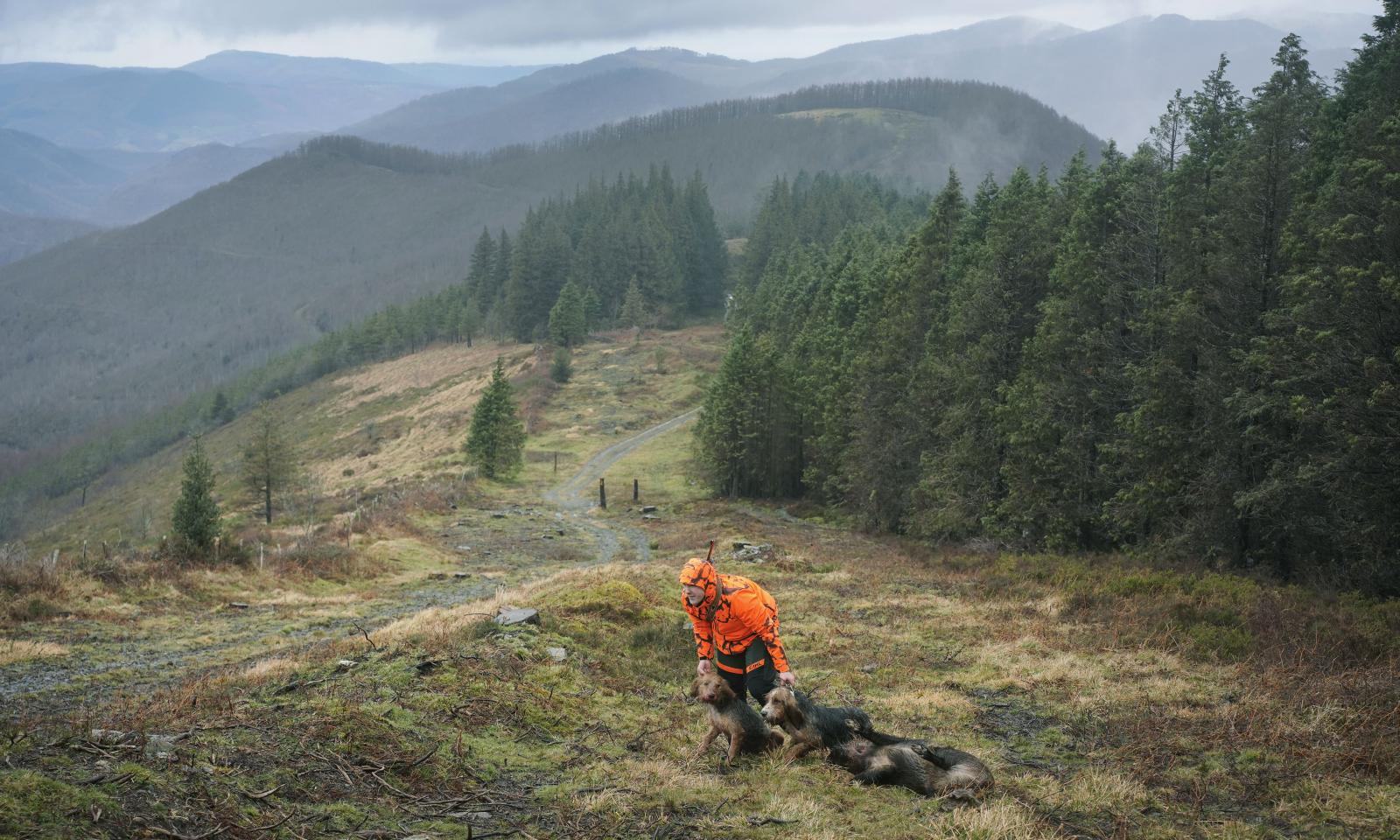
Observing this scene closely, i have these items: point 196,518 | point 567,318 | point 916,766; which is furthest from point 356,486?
point 916,766

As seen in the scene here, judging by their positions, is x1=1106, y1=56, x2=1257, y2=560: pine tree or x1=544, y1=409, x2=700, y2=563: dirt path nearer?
x1=1106, y1=56, x2=1257, y2=560: pine tree

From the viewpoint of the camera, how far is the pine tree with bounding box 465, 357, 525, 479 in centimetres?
5822

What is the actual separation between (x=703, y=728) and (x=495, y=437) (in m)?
49.8

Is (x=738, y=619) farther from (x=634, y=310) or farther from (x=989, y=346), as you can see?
(x=634, y=310)

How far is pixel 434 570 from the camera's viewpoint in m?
29.0

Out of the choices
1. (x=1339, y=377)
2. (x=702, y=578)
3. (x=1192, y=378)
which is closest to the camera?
(x=702, y=578)

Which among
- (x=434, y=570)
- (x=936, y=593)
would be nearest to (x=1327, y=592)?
(x=936, y=593)

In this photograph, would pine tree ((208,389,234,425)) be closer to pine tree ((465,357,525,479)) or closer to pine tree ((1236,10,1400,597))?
pine tree ((465,357,525,479))

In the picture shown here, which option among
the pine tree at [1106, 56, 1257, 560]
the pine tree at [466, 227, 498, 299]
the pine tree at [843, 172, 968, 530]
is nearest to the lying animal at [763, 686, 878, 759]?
the pine tree at [1106, 56, 1257, 560]

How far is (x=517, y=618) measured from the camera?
1405 cm

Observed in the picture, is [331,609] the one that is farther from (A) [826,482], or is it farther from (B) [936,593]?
(A) [826,482]

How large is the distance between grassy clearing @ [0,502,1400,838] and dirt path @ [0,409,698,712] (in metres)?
2.00

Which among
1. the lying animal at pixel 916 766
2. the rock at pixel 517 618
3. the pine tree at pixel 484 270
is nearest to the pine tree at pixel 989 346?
the rock at pixel 517 618

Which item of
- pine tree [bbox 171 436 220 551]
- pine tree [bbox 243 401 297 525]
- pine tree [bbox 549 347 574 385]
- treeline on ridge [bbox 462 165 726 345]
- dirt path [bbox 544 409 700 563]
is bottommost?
dirt path [bbox 544 409 700 563]
